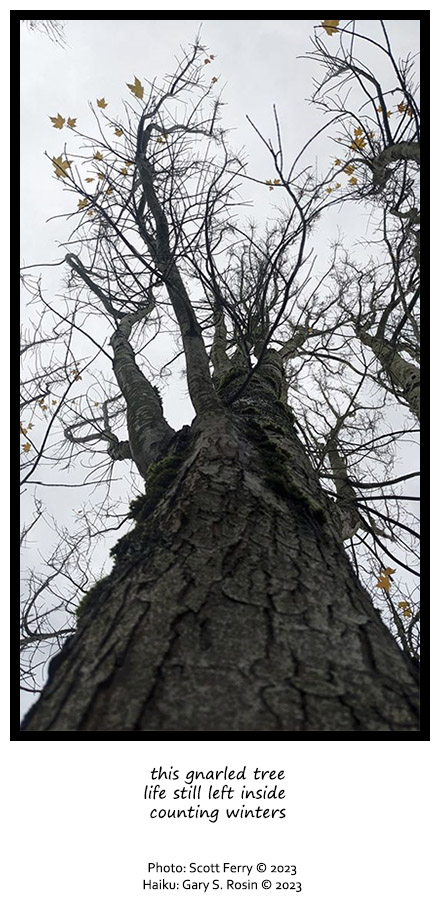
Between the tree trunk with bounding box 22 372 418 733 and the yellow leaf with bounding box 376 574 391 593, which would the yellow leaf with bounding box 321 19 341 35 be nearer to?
the tree trunk with bounding box 22 372 418 733

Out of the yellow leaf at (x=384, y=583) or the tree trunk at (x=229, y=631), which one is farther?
the yellow leaf at (x=384, y=583)

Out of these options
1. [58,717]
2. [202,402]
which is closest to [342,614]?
[58,717]

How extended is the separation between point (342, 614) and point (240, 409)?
141cm

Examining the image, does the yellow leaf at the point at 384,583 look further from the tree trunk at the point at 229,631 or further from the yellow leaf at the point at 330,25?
the yellow leaf at the point at 330,25

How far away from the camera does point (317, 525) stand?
1.59m

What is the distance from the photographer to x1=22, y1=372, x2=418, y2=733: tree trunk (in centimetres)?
84

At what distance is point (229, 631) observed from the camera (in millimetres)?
999

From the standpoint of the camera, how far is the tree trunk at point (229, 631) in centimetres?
84
